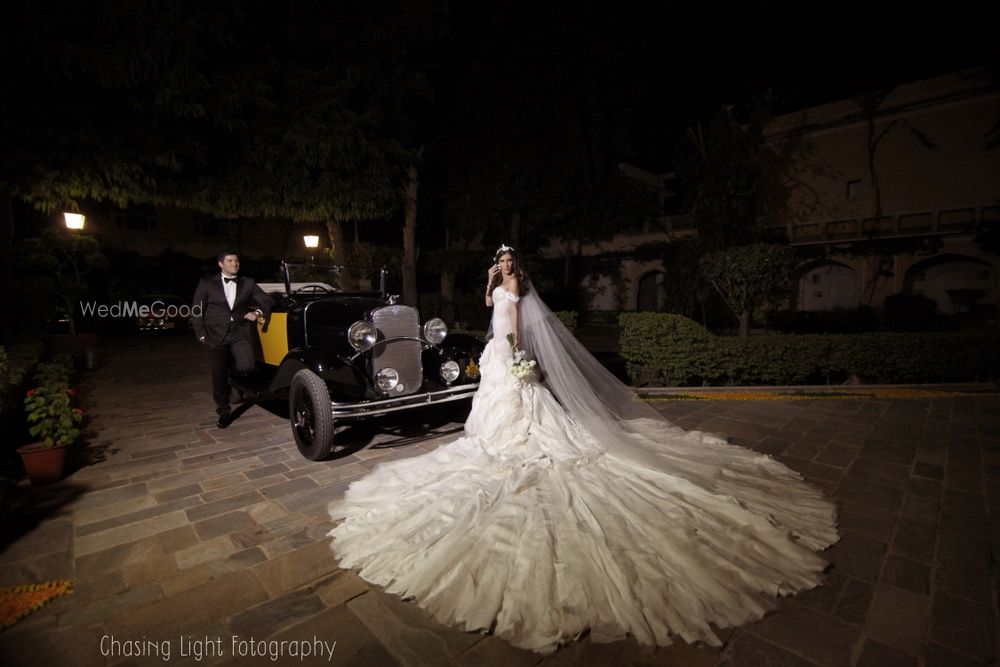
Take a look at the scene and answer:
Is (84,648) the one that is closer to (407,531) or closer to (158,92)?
(407,531)

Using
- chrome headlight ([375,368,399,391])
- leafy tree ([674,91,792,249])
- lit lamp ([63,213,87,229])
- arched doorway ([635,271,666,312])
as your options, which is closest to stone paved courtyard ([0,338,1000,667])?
chrome headlight ([375,368,399,391])

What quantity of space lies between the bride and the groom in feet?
9.26

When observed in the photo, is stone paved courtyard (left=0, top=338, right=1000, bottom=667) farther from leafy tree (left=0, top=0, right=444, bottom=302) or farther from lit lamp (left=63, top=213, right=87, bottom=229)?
lit lamp (left=63, top=213, right=87, bottom=229)

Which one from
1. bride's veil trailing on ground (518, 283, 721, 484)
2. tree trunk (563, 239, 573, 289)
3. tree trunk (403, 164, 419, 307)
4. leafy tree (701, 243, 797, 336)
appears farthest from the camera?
tree trunk (563, 239, 573, 289)

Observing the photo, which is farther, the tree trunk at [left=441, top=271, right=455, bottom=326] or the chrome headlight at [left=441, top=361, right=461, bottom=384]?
the tree trunk at [left=441, top=271, right=455, bottom=326]

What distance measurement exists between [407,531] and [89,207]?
25.2 metres

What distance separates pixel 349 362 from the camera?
4.11 metres

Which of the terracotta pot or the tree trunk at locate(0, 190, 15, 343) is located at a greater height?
the tree trunk at locate(0, 190, 15, 343)

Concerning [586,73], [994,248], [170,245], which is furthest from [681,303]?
[170,245]

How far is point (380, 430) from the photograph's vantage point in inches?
191

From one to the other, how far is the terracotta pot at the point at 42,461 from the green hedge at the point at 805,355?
6498 mm

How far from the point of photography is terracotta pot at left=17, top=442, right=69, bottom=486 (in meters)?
3.38

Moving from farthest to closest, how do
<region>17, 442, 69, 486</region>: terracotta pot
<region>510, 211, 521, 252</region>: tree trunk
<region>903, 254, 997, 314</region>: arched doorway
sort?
<region>510, 211, 521, 252</region>: tree trunk
<region>903, 254, 997, 314</region>: arched doorway
<region>17, 442, 69, 486</region>: terracotta pot

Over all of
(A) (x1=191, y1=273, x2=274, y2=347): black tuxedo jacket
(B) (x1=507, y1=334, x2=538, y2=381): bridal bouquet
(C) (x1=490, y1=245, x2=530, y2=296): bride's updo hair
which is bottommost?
(B) (x1=507, y1=334, x2=538, y2=381): bridal bouquet
